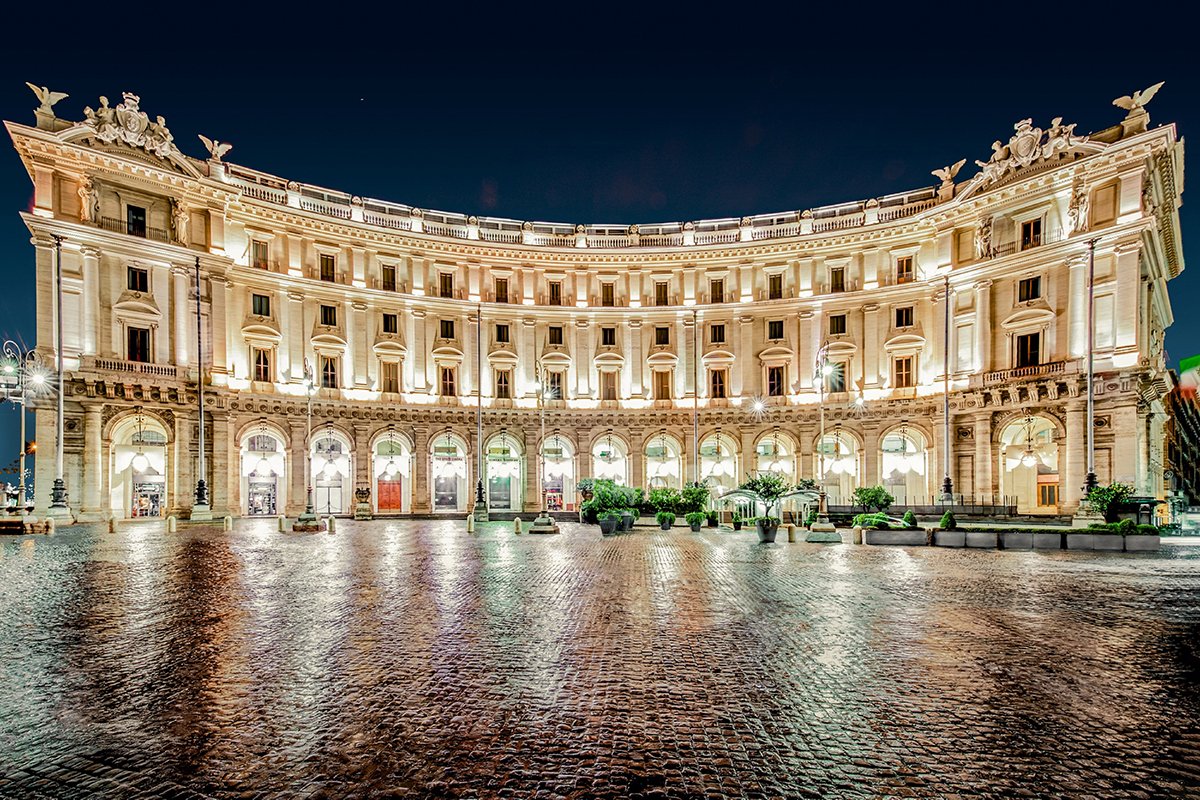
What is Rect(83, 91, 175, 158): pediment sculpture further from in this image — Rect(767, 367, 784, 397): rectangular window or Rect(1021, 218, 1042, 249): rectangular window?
Rect(1021, 218, 1042, 249): rectangular window

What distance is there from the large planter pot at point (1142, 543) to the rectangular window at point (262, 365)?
45.1 m

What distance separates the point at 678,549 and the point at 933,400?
28379 mm

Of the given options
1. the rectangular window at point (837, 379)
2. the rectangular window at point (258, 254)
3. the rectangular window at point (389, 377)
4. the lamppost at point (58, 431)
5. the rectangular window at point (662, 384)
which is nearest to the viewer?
the lamppost at point (58, 431)

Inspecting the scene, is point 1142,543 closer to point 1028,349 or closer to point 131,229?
point 1028,349

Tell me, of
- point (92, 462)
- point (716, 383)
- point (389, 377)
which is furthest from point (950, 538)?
point (92, 462)

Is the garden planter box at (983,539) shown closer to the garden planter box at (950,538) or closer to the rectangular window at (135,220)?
the garden planter box at (950,538)

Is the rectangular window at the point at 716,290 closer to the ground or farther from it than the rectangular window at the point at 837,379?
farther from it

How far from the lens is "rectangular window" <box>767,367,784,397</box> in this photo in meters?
49.5

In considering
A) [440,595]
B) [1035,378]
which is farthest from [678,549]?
[1035,378]

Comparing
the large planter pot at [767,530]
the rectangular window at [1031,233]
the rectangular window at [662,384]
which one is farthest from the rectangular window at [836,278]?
the large planter pot at [767,530]

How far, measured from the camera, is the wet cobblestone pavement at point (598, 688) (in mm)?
5457

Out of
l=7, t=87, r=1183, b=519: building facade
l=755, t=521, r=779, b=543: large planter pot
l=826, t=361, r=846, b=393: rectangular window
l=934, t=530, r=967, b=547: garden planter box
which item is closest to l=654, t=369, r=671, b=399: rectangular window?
l=7, t=87, r=1183, b=519: building facade

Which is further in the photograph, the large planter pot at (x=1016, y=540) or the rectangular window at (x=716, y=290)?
the rectangular window at (x=716, y=290)

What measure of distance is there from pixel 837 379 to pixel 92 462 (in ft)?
151
